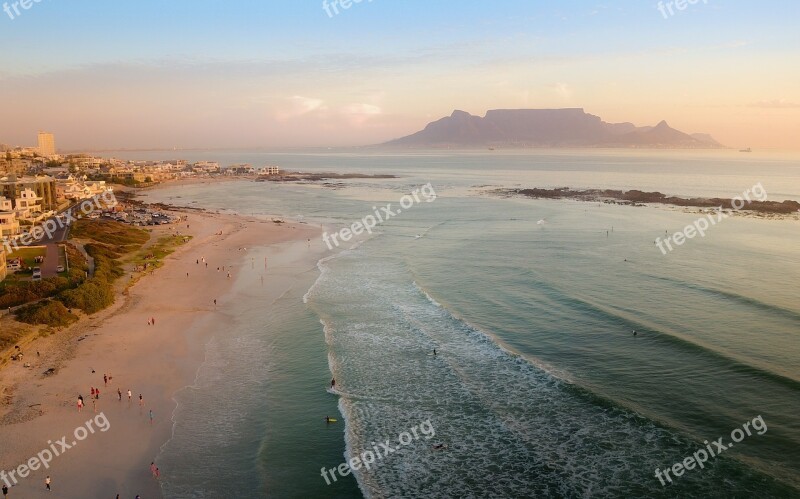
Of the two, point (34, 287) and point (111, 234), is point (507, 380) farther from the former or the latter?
point (111, 234)

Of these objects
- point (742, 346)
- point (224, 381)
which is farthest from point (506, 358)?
point (224, 381)

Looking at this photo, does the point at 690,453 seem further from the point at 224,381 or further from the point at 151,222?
the point at 151,222

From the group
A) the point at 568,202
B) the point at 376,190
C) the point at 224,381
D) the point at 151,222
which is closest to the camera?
the point at 224,381

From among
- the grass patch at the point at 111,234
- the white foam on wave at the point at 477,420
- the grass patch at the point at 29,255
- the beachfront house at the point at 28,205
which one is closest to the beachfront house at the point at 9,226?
the grass patch at the point at 111,234

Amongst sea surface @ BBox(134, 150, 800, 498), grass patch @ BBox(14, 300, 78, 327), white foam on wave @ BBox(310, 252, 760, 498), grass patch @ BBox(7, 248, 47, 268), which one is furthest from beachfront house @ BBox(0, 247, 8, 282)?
white foam on wave @ BBox(310, 252, 760, 498)

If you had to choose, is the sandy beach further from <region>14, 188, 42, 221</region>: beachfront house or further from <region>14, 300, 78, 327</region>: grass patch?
<region>14, 188, 42, 221</region>: beachfront house
